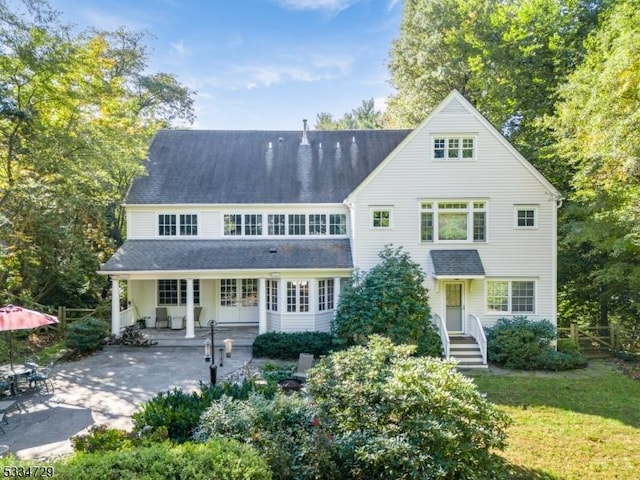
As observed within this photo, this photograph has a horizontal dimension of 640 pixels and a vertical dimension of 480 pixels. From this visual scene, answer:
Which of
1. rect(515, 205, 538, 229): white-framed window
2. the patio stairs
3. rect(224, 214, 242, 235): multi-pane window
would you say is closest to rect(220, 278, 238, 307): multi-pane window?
rect(224, 214, 242, 235): multi-pane window

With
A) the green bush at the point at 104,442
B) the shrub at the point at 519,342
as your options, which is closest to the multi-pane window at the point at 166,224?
the green bush at the point at 104,442

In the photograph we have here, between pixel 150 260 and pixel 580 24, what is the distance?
22.2 metres

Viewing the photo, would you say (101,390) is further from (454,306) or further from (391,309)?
(454,306)

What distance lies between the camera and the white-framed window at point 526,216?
14.8 m

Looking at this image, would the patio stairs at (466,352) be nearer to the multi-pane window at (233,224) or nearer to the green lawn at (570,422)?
the green lawn at (570,422)

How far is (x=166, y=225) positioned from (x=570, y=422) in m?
16.6

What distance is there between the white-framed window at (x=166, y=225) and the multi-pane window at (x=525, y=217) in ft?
50.0

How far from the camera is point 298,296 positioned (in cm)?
1529

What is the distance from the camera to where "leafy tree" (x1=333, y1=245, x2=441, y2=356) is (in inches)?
500

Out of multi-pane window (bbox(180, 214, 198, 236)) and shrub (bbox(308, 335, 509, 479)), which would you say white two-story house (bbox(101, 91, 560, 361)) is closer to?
multi-pane window (bbox(180, 214, 198, 236))

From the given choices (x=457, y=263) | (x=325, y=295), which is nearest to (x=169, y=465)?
(x=325, y=295)

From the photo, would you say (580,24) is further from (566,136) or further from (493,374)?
(493,374)

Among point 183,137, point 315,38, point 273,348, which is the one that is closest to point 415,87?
point 315,38

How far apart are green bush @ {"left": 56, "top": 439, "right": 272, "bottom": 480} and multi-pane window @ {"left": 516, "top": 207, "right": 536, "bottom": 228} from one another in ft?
46.0
